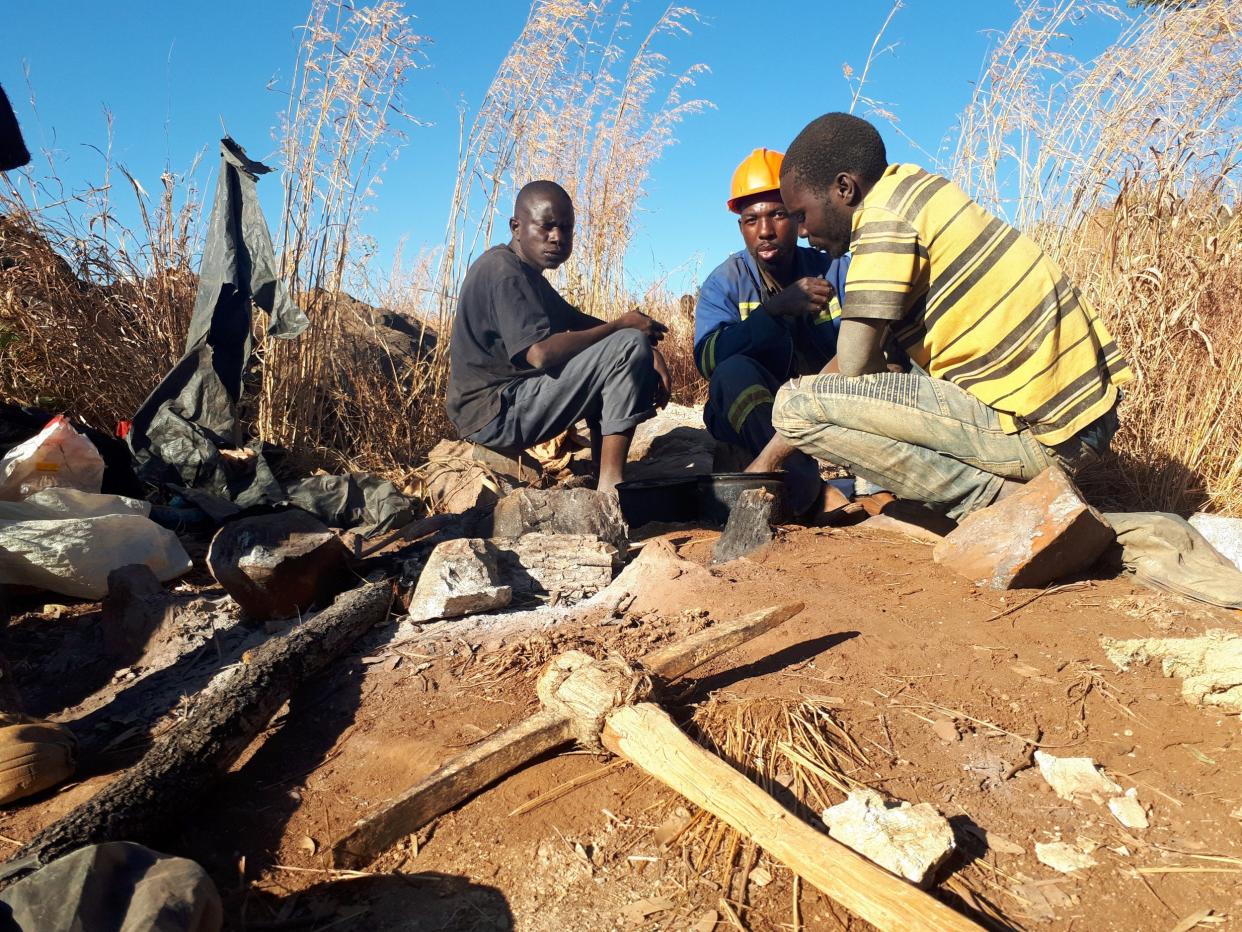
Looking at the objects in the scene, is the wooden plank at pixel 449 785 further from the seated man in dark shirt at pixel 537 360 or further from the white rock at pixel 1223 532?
the white rock at pixel 1223 532

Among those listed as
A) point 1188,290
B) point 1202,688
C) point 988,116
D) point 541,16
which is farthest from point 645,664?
point 541,16

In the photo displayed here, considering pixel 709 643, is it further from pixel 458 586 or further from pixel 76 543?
pixel 76 543

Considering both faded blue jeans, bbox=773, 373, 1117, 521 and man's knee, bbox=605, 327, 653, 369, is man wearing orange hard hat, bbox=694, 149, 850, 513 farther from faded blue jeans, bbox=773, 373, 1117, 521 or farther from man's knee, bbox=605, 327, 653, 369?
faded blue jeans, bbox=773, 373, 1117, 521

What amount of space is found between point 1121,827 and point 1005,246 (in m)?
1.94

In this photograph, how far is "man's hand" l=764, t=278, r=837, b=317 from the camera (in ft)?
13.7

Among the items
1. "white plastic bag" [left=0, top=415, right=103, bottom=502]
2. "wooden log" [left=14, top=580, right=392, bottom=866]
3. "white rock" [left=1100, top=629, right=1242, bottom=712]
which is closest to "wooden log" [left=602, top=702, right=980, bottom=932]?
"wooden log" [left=14, top=580, right=392, bottom=866]

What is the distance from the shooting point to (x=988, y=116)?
4.78 m

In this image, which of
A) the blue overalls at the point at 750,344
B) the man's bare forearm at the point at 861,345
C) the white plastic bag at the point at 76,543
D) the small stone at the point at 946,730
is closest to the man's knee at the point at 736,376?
the blue overalls at the point at 750,344

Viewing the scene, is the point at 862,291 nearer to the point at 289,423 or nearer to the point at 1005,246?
the point at 1005,246

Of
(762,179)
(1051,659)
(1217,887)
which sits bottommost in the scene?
(1217,887)

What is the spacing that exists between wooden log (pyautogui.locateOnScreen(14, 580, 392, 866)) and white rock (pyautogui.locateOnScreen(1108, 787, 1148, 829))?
199 cm

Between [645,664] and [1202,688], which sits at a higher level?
[645,664]

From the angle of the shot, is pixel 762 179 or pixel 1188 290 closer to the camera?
pixel 1188 290

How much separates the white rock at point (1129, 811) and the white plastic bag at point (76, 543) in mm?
3262
